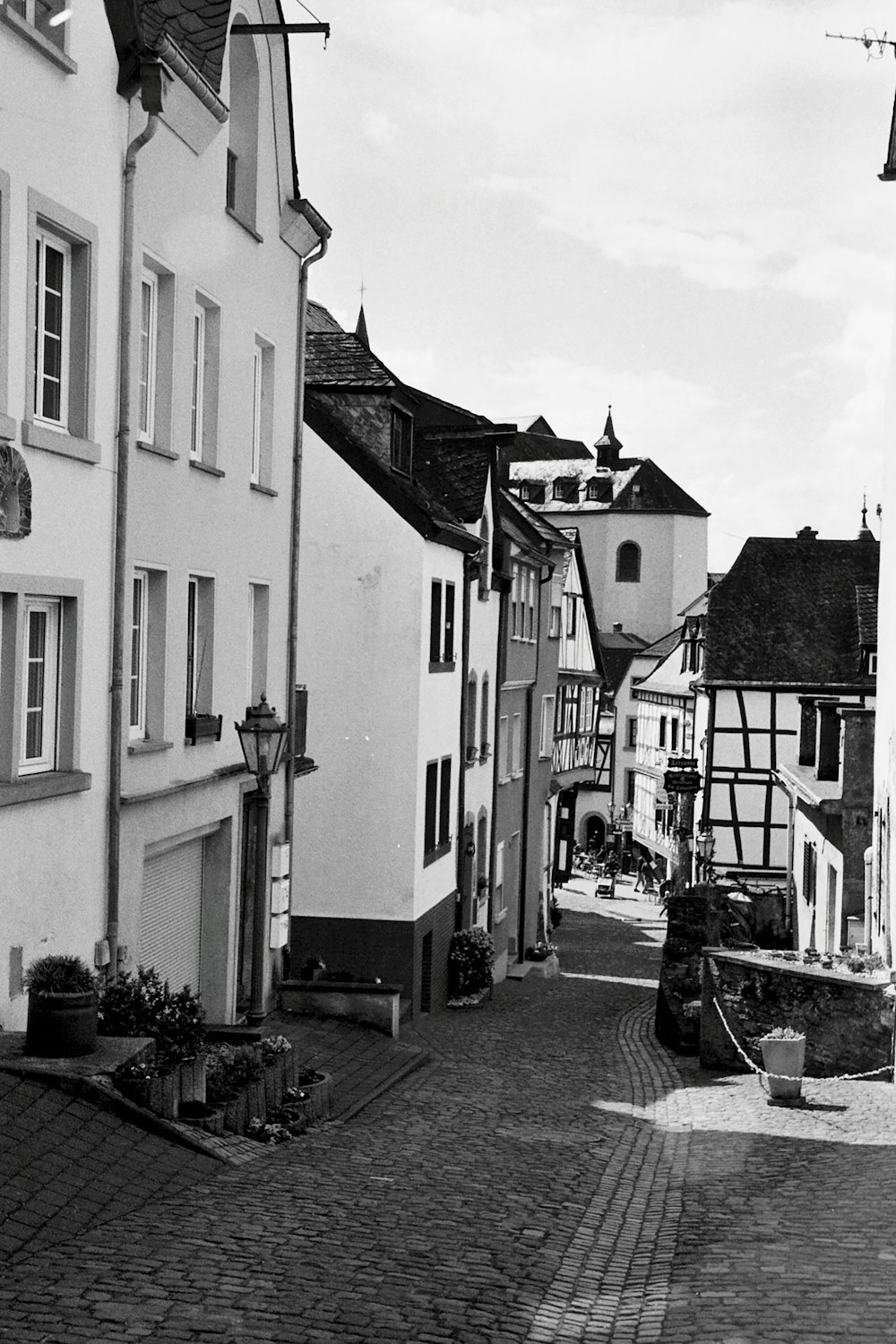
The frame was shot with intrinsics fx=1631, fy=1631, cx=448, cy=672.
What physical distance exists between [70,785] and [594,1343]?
6220 mm

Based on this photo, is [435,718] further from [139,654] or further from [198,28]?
[198,28]

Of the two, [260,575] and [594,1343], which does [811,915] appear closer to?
[260,575]

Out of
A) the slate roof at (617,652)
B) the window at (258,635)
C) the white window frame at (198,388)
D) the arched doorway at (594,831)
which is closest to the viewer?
the white window frame at (198,388)

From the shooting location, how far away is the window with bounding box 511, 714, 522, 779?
118ft

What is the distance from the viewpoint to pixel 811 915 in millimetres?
32281

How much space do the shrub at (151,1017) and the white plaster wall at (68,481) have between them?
2.15 feet

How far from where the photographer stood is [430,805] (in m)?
25.9

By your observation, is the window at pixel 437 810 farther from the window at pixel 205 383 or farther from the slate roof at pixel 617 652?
the slate roof at pixel 617 652

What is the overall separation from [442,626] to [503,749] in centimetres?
885

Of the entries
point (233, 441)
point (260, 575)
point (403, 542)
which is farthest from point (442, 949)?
point (233, 441)

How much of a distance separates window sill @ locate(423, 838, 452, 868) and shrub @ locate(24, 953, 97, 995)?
14.6 metres

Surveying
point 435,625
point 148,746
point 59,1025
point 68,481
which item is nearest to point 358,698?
point 435,625

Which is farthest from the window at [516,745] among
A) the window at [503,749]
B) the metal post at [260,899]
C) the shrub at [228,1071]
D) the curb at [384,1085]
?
the shrub at [228,1071]

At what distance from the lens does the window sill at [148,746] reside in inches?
561
